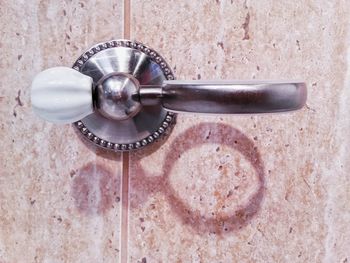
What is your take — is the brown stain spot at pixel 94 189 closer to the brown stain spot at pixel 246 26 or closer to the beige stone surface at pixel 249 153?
the beige stone surface at pixel 249 153

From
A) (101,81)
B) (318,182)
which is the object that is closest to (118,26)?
(101,81)

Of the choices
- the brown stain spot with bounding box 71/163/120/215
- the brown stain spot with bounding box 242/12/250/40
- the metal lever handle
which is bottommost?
the brown stain spot with bounding box 71/163/120/215

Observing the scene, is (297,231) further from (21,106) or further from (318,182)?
(21,106)

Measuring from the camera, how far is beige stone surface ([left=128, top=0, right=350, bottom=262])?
0.31 metres

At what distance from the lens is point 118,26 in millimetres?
310

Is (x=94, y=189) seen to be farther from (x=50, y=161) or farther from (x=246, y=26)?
(x=246, y=26)

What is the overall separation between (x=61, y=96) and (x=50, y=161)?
0.07 m

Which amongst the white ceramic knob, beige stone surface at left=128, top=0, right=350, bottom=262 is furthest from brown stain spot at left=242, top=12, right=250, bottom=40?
the white ceramic knob

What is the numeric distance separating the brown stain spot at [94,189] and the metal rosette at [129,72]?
2 cm

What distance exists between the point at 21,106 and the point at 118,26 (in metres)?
0.08

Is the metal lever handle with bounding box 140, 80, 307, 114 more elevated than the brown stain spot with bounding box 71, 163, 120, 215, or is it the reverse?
the metal lever handle with bounding box 140, 80, 307, 114

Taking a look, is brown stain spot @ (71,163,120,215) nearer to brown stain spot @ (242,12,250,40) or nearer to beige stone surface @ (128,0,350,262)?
beige stone surface @ (128,0,350,262)

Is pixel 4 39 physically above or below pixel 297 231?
above

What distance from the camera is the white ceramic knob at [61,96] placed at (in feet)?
0.85
